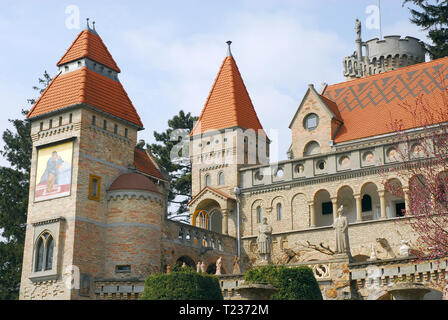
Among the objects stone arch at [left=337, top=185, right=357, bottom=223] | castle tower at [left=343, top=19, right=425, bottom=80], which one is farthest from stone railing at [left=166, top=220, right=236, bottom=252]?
castle tower at [left=343, top=19, right=425, bottom=80]

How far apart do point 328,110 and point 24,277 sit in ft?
65.7

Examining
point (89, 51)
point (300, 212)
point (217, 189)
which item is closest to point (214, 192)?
point (217, 189)

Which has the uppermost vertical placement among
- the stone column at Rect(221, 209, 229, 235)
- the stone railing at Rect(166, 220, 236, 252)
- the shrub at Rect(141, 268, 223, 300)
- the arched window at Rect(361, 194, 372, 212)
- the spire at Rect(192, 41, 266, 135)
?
the spire at Rect(192, 41, 266, 135)

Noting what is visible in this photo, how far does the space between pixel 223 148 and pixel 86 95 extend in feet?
38.1

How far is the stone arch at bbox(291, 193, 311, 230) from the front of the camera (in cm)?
3714

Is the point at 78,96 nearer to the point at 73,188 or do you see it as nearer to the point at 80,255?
the point at 73,188

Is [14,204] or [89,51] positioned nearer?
[89,51]

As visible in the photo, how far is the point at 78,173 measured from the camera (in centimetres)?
3103

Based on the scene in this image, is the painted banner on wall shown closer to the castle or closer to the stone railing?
the castle

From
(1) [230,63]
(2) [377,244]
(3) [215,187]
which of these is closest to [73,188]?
(3) [215,187]

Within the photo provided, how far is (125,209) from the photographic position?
31766mm

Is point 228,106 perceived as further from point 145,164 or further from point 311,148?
point 145,164

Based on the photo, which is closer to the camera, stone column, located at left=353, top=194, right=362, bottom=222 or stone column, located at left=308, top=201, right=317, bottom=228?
stone column, located at left=353, top=194, right=362, bottom=222

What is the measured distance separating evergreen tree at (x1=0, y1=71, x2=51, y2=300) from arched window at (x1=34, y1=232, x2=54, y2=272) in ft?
36.5
